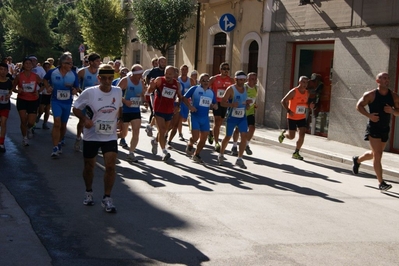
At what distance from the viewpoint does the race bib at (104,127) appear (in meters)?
7.59

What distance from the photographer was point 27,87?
12820 millimetres

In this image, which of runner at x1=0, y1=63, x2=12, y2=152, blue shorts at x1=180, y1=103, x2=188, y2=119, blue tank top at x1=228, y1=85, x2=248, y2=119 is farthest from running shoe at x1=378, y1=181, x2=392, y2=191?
runner at x1=0, y1=63, x2=12, y2=152

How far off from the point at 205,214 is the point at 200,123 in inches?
178

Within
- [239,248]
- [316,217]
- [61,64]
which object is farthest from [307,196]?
[61,64]

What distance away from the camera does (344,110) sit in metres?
16.8

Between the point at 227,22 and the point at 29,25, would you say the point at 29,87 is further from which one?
the point at 29,25

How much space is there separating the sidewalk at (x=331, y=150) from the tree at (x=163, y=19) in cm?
874

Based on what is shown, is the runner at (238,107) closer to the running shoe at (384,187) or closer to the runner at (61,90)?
the running shoe at (384,187)

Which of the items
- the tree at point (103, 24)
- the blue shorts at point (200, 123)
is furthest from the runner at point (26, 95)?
the tree at point (103, 24)

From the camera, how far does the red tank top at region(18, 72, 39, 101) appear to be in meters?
12.8

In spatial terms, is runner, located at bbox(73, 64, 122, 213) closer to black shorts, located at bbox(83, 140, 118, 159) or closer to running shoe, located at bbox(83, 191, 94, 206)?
black shorts, located at bbox(83, 140, 118, 159)

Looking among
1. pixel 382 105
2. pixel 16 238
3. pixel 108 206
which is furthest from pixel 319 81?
pixel 16 238

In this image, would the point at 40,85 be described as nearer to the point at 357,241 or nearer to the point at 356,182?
the point at 356,182

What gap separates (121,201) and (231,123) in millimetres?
4126
